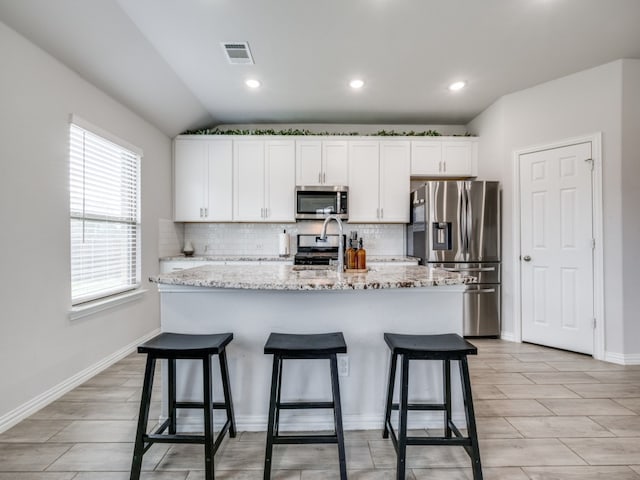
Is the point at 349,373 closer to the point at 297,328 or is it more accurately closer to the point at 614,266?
the point at 297,328

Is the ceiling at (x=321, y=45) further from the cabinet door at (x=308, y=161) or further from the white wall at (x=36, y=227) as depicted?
the cabinet door at (x=308, y=161)

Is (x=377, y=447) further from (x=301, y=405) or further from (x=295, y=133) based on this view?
(x=295, y=133)

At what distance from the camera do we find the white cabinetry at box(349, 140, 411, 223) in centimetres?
409

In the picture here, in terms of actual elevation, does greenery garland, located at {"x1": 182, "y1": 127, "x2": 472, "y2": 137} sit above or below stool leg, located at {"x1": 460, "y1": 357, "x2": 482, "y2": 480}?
above

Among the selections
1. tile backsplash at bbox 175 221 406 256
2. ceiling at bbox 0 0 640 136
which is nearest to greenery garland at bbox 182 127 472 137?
ceiling at bbox 0 0 640 136

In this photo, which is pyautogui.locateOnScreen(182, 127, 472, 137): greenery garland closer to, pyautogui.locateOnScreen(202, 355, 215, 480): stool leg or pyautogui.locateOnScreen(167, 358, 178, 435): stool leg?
pyautogui.locateOnScreen(167, 358, 178, 435): stool leg

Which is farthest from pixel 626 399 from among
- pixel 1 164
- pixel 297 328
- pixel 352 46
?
Result: pixel 1 164

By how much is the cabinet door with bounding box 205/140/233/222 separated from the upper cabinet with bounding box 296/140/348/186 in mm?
877

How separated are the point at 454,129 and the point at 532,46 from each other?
183 centimetres

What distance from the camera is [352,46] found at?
266cm

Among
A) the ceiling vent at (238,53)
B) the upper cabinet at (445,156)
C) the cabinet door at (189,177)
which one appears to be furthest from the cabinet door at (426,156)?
the cabinet door at (189,177)

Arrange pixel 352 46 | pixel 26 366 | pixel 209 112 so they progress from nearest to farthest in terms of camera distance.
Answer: pixel 26 366
pixel 352 46
pixel 209 112

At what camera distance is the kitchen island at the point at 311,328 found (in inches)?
73.1

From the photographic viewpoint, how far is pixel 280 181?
4.08m
